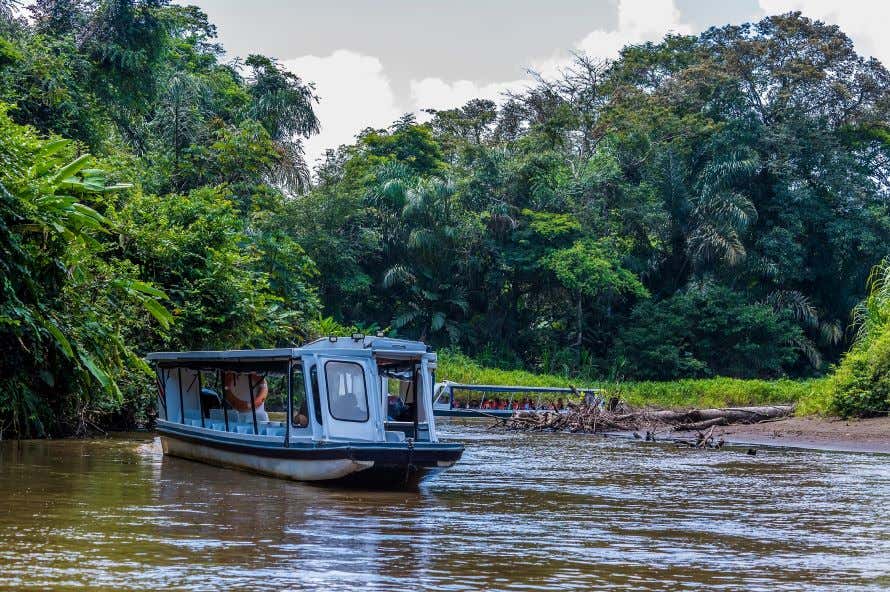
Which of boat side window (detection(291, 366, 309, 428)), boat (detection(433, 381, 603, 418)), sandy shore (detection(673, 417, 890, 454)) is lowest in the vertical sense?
sandy shore (detection(673, 417, 890, 454))

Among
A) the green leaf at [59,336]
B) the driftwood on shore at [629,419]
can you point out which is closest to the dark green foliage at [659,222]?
the driftwood on shore at [629,419]

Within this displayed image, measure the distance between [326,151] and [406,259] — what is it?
7.28 metres

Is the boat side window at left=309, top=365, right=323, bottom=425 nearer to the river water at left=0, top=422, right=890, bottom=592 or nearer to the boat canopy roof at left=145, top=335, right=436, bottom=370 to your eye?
the boat canopy roof at left=145, top=335, right=436, bottom=370

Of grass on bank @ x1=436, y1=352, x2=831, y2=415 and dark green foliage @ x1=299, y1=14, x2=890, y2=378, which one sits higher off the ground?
dark green foliage @ x1=299, y1=14, x2=890, y2=378

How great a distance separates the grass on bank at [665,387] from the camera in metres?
38.1

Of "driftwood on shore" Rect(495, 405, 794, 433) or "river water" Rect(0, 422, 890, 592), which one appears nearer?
"river water" Rect(0, 422, 890, 592)

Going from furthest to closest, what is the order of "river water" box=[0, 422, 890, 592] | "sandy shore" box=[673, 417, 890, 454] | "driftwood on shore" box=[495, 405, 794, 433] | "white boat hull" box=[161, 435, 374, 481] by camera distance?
"driftwood on shore" box=[495, 405, 794, 433] → "sandy shore" box=[673, 417, 890, 454] → "white boat hull" box=[161, 435, 374, 481] → "river water" box=[0, 422, 890, 592]

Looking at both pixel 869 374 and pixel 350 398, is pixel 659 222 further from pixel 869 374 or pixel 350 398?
pixel 350 398

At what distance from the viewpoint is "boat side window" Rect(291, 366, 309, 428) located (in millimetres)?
14770

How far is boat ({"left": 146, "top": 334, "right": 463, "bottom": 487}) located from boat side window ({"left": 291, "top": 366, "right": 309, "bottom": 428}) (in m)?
0.01

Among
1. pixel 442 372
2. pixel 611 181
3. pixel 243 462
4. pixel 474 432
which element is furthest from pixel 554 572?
pixel 611 181

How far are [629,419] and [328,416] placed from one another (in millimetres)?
16908

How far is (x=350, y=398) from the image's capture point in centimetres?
1486

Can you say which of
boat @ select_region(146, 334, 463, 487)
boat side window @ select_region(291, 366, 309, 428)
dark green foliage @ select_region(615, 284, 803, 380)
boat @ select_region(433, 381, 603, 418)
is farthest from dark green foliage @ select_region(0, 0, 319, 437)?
dark green foliage @ select_region(615, 284, 803, 380)
